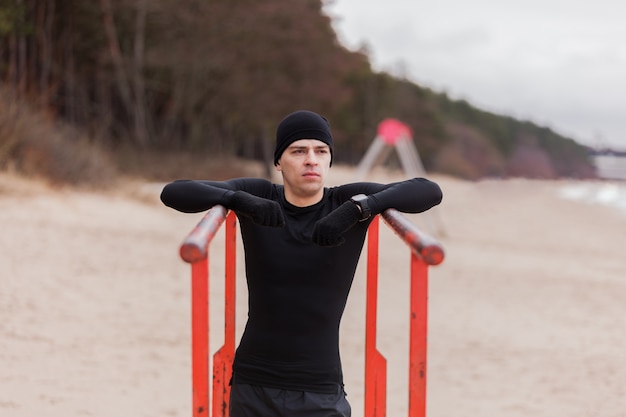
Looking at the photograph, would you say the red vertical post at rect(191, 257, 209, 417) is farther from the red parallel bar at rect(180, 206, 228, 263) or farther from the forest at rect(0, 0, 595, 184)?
the forest at rect(0, 0, 595, 184)

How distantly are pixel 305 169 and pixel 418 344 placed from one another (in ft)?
2.29

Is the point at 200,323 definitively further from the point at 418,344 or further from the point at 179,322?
the point at 179,322

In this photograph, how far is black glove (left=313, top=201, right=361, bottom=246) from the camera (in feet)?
6.88

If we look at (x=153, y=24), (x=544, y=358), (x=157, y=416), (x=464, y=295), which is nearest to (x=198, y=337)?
(x=157, y=416)

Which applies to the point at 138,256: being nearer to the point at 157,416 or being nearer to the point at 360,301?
the point at 360,301

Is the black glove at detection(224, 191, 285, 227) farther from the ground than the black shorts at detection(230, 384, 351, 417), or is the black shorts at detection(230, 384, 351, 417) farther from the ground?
the black glove at detection(224, 191, 285, 227)

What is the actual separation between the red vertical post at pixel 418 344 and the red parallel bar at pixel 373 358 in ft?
1.47

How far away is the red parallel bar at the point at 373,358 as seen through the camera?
240 cm

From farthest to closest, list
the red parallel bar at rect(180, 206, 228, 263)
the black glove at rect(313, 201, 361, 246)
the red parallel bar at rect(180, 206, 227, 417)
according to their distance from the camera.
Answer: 1. the black glove at rect(313, 201, 361, 246)
2. the red parallel bar at rect(180, 206, 227, 417)
3. the red parallel bar at rect(180, 206, 228, 263)

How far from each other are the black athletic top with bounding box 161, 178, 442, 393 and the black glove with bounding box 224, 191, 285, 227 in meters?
0.10

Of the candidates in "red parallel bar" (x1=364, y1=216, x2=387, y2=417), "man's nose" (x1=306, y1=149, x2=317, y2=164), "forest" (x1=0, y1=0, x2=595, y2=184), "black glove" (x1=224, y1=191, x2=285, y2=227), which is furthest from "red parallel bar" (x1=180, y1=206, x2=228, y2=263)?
"forest" (x1=0, y1=0, x2=595, y2=184)

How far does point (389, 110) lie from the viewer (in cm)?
5403

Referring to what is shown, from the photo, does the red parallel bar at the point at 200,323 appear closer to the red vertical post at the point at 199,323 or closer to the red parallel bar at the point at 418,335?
the red vertical post at the point at 199,323

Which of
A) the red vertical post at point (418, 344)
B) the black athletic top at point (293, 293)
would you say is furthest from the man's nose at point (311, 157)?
the red vertical post at point (418, 344)
